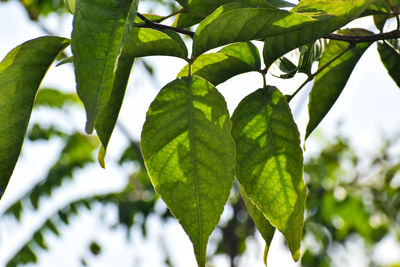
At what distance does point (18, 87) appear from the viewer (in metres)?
0.41

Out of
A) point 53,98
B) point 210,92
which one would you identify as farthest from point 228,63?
point 53,98

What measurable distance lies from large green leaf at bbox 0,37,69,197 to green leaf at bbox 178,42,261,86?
12 cm

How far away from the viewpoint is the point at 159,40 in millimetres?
412

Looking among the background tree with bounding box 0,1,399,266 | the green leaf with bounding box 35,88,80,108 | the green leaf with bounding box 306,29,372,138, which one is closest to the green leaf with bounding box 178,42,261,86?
the background tree with bounding box 0,1,399,266

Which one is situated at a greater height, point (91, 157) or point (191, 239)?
point (191, 239)

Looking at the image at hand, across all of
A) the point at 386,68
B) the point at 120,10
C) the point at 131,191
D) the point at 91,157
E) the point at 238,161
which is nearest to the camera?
the point at 120,10

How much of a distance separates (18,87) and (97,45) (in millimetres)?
110

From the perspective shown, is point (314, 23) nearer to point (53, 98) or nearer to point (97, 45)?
point (97, 45)

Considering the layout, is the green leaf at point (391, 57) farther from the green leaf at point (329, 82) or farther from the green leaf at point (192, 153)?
the green leaf at point (192, 153)

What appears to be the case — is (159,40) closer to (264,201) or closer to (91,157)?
(264,201)

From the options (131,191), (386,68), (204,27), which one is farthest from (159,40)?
(131,191)

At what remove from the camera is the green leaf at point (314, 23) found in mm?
388

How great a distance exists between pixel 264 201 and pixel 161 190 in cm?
10

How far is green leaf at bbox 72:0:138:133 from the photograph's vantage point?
311mm
